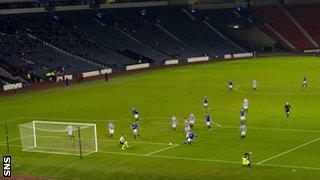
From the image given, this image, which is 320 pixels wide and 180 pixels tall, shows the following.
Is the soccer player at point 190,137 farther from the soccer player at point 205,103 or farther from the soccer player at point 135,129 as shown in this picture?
the soccer player at point 205,103

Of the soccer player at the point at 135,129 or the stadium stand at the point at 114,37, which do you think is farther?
the stadium stand at the point at 114,37

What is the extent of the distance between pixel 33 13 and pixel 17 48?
1466 centimetres

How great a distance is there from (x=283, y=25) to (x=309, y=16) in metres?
6.18

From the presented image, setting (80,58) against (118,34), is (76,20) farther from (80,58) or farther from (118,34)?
(80,58)

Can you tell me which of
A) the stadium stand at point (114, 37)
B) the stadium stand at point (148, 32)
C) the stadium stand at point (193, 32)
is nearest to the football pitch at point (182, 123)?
the stadium stand at point (114, 37)

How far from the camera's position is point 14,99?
72938 millimetres

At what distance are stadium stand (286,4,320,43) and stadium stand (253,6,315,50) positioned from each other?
1942 mm

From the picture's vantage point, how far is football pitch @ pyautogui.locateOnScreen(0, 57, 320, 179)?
39.9 m

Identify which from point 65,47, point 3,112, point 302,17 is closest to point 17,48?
point 65,47

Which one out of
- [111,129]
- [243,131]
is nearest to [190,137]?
[243,131]

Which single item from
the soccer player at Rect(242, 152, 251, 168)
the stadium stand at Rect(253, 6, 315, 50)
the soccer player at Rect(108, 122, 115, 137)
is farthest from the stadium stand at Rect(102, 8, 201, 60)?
the soccer player at Rect(242, 152, 251, 168)

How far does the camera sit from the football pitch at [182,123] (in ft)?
131

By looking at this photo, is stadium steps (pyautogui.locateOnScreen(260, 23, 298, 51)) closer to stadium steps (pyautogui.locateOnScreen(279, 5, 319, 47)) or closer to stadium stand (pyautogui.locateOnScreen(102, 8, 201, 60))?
stadium steps (pyautogui.locateOnScreen(279, 5, 319, 47))

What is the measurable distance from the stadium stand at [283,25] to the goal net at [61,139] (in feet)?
276
